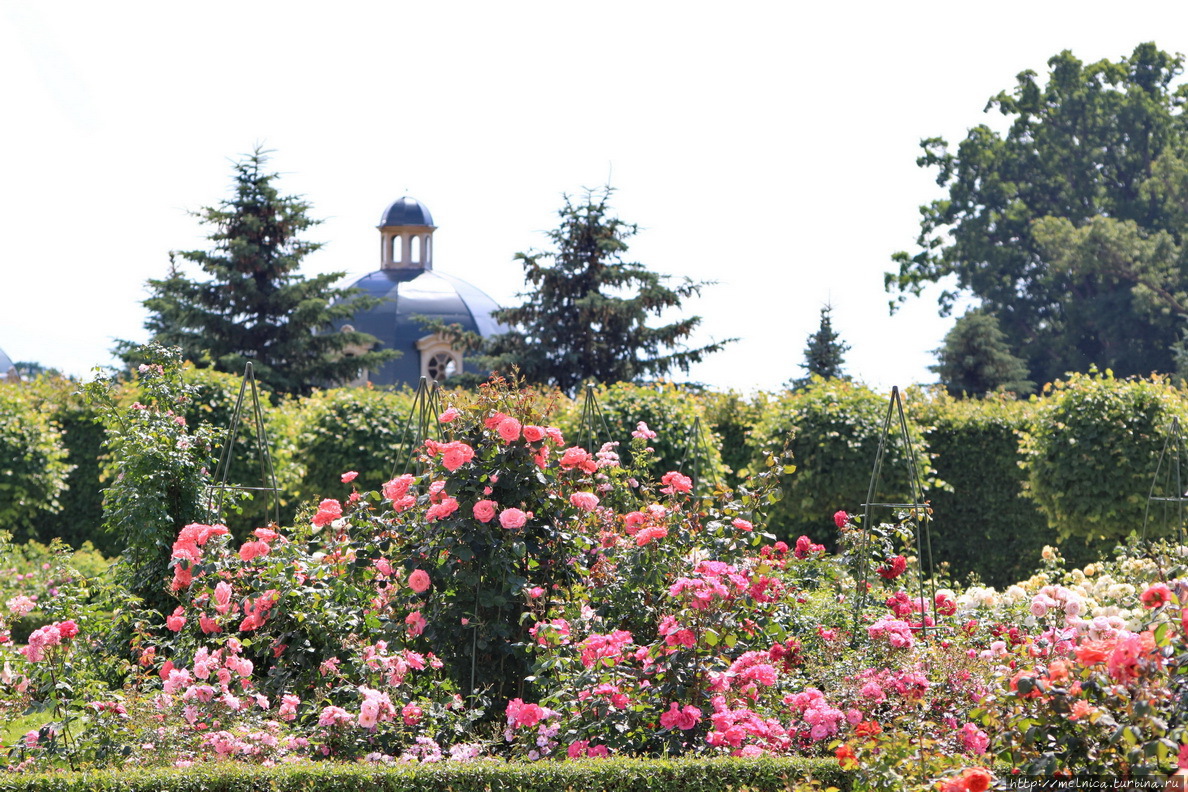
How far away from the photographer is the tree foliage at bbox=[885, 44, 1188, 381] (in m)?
29.1

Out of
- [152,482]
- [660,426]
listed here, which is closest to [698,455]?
[660,426]

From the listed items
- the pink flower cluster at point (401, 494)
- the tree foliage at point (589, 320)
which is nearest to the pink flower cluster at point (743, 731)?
the pink flower cluster at point (401, 494)

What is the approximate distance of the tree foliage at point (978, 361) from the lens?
2684 centimetres

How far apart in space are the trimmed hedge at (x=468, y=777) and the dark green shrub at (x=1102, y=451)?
265 inches

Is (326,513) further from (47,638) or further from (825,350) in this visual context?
(825,350)

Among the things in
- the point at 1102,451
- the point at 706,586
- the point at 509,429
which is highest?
the point at 1102,451

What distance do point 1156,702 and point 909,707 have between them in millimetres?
1332

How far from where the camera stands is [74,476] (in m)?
13.4

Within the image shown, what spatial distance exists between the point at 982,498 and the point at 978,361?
1573 centimetres

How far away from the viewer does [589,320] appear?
2181cm

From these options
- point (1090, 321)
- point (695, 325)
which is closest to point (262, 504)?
point (695, 325)

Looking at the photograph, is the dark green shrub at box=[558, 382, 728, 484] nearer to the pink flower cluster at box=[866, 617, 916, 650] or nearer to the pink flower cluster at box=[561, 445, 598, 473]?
the pink flower cluster at box=[561, 445, 598, 473]

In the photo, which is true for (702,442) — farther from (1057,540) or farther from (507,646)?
(507,646)

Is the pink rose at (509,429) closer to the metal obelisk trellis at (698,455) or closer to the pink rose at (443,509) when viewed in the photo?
the pink rose at (443,509)
